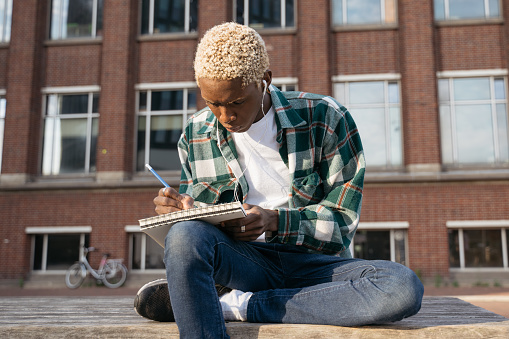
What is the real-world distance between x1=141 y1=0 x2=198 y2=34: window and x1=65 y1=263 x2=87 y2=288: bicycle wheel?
7252 mm

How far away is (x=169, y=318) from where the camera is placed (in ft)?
7.49

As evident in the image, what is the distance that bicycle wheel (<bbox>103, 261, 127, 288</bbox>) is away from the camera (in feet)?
45.2

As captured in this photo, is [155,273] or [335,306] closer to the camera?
[335,306]

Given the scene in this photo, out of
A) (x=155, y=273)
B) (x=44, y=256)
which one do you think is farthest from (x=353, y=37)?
(x=44, y=256)

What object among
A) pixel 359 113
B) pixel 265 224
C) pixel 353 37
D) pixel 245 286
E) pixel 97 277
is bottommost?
pixel 97 277

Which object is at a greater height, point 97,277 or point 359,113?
point 359,113

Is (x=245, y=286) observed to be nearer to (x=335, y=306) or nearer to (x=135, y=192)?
(x=335, y=306)

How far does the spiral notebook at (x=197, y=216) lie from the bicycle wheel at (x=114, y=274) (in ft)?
40.6

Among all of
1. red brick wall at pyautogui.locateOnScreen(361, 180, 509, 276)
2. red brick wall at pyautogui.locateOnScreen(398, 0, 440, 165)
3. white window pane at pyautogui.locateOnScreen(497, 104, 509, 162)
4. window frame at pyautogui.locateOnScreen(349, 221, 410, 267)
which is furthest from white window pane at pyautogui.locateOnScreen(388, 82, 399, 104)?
window frame at pyautogui.locateOnScreen(349, 221, 410, 267)

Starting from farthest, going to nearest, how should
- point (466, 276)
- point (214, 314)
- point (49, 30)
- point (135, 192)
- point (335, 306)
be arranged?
point (49, 30) → point (135, 192) → point (466, 276) → point (335, 306) → point (214, 314)

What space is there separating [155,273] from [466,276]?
8507 millimetres

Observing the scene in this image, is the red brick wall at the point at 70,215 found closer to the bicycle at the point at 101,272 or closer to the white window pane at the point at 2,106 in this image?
the bicycle at the point at 101,272

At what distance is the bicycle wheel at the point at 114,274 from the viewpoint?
45.2ft

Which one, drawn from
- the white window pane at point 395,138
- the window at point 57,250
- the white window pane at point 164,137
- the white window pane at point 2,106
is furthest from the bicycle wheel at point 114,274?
the white window pane at point 395,138
